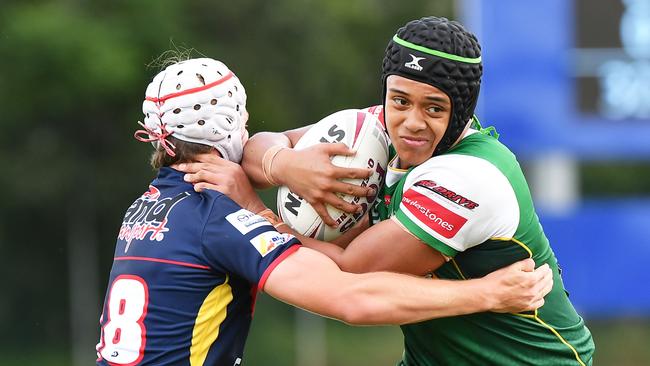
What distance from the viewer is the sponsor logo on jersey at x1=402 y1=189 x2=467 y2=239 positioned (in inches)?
161

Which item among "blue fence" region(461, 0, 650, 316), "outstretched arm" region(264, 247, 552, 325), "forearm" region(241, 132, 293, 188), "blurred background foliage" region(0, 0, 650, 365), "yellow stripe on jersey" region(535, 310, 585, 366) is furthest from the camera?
"blurred background foliage" region(0, 0, 650, 365)

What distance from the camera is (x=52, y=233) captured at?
14.6 metres

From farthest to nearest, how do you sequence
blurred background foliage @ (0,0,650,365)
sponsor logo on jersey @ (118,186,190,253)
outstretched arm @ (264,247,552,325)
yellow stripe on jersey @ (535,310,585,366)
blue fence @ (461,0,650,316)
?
blurred background foliage @ (0,0,650,365), blue fence @ (461,0,650,316), yellow stripe on jersey @ (535,310,585,366), sponsor logo on jersey @ (118,186,190,253), outstretched arm @ (264,247,552,325)

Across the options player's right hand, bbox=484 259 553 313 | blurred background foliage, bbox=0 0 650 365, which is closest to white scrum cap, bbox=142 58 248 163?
player's right hand, bbox=484 259 553 313

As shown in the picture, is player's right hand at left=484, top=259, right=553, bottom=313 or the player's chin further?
the player's chin

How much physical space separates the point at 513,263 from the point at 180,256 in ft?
3.81

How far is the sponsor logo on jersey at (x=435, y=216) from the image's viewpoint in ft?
13.4

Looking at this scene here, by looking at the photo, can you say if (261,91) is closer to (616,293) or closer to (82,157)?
(82,157)

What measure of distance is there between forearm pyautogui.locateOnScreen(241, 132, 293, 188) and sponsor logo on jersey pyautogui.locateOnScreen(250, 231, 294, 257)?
0.41m

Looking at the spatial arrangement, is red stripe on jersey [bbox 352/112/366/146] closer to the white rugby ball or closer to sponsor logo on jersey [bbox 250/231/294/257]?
the white rugby ball

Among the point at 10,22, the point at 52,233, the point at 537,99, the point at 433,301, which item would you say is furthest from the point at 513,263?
the point at 10,22

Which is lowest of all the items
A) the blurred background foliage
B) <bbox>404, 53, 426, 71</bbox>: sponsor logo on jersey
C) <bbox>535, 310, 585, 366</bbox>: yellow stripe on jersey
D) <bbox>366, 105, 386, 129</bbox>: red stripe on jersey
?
the blurred background foliage

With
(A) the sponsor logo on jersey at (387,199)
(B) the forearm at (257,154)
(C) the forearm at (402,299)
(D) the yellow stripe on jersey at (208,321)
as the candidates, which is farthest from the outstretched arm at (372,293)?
(B) the forearm at (257,154)

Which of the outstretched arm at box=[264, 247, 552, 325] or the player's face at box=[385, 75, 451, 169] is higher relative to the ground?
the player's face at box=[385, 75, 451, 169]
